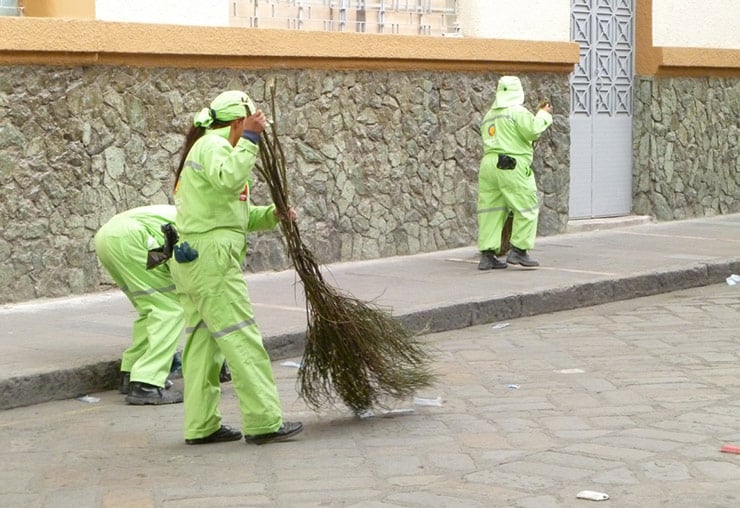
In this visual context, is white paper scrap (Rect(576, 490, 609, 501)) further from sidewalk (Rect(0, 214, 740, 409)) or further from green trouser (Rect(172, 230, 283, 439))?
sidewalk (Rect(0, 214, 740, 409))

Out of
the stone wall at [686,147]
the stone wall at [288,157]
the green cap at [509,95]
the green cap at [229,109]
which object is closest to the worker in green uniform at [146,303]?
the green cap at [229,109]

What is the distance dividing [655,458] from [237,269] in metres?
1.99

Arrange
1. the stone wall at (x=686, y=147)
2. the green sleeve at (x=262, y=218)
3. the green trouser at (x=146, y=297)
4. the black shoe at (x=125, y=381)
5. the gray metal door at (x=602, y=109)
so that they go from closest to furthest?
the green sleeve at (x=262, y=218) → the green trouser at (x=146, y=297) → the black shoe at (x=125, y=381) → the gray metal door at (x=602, y=109) → the stone wall at (x=686, y=147)

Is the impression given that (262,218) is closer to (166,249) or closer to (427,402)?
(166,249)

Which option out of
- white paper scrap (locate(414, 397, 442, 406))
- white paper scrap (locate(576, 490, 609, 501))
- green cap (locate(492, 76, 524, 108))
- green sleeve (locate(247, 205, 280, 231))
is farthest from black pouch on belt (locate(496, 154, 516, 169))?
white paper scrap (locate(576, 490, 609, 501))

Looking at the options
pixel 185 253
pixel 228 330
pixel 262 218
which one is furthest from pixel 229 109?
pixel 228 330

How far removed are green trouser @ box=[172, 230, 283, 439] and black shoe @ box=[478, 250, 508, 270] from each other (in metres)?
5.68

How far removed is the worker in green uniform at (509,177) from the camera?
11508 millimetres

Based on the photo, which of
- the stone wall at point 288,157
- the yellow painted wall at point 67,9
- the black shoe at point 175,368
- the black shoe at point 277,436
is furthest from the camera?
the yellow painted wall at point 67,9

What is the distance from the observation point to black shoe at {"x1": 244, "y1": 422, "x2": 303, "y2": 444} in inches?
246

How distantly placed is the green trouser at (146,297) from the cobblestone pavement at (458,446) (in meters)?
0.23

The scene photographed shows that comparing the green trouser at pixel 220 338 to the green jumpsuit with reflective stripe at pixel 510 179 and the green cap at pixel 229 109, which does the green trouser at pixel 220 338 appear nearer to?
the green cap at pixel 229 109

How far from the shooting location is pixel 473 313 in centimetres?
984

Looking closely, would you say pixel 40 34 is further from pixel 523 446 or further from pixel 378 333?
pixel 523 446
